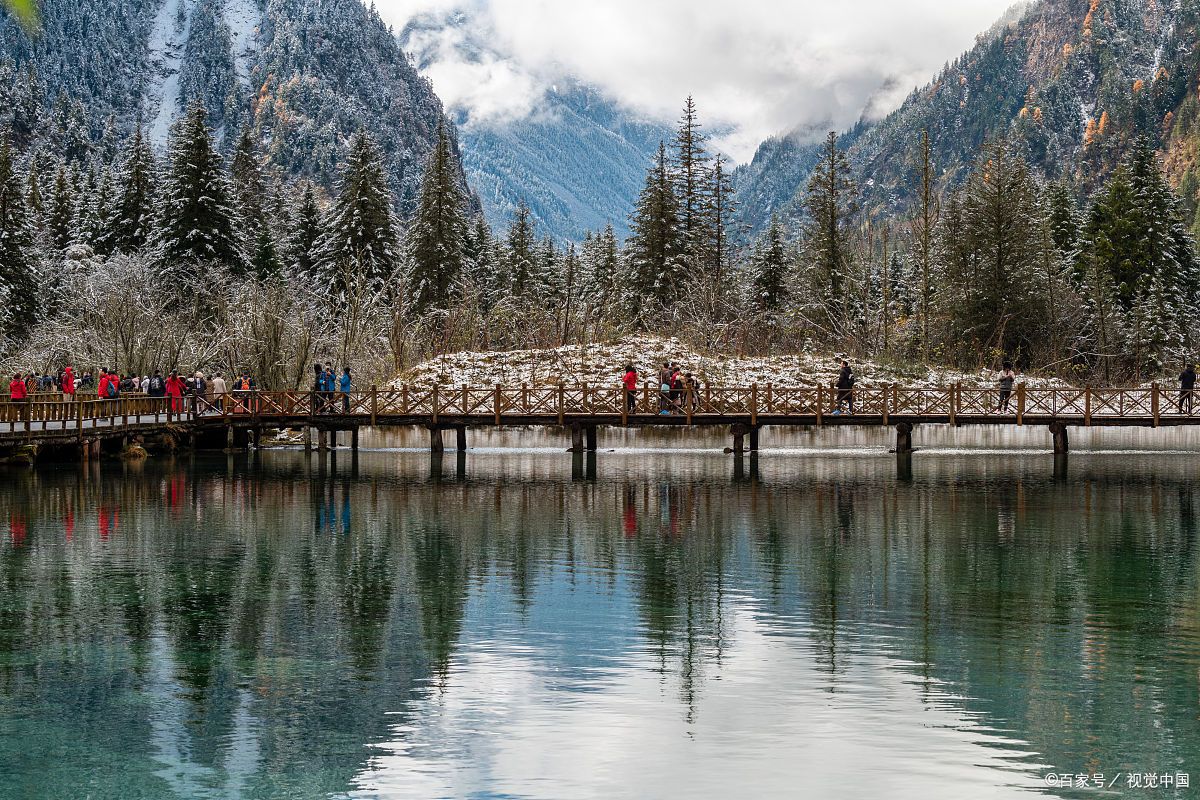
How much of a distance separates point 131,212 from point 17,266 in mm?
8891

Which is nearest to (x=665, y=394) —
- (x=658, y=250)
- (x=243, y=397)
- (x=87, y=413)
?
(x=243, y=397)

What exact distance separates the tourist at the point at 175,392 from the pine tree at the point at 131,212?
101 ft

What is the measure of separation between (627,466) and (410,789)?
29.2 meters

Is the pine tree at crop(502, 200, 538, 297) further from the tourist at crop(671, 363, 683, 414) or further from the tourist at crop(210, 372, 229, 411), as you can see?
the tourist at crop(671, 363, 683, 414)

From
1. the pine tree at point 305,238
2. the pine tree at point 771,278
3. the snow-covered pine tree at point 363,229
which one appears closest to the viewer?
the snow-covered pine tree at point 363,229

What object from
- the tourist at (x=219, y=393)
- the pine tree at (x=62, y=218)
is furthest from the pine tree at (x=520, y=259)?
the tourist at (x=219, y=393)

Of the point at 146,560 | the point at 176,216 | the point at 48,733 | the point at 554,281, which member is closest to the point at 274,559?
the point at 146,560

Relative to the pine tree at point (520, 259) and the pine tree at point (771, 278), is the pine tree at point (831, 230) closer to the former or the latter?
the pine tree at point (771, 278)

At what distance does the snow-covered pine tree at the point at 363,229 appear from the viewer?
68062 mm

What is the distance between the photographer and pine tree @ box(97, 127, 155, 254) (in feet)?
233

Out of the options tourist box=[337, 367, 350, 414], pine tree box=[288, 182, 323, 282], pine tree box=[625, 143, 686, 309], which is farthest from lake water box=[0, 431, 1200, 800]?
pine tree box=[288, 182, 323, 282]

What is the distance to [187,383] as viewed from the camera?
4538 centimetres

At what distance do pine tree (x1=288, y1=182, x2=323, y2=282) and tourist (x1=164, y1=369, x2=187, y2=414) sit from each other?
30.5 metres

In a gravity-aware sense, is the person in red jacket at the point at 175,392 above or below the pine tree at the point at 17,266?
below
